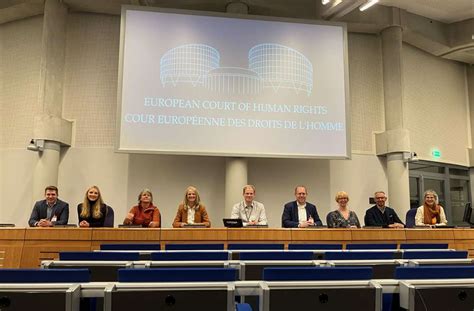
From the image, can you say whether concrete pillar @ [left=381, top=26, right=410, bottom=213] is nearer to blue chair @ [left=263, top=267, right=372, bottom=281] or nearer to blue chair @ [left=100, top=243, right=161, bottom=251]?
blue chair @ [left=100, top=243, right=161, bottom=251]

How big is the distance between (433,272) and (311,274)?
593mm

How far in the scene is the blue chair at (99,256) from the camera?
2.76 m

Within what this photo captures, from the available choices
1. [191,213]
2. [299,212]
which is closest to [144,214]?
[191,213]

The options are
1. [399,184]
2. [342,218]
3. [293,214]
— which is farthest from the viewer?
[399,184]

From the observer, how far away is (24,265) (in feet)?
14.8

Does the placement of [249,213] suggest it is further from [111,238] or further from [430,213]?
[430,213]

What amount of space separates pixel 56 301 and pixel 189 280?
52 centimetres

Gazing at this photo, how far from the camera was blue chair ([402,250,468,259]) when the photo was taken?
10.3 ft

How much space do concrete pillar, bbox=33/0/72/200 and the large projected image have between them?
4.41ft

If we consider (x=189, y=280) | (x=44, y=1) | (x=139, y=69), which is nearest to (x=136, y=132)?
(x=139, y=69)

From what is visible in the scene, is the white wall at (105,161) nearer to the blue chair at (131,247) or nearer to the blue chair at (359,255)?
the blue chair at (131,247)

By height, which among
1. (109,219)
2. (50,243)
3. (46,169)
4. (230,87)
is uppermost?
(230,87)

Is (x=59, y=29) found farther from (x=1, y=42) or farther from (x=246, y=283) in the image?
(x=246, y=283)

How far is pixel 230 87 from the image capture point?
6.98 m
